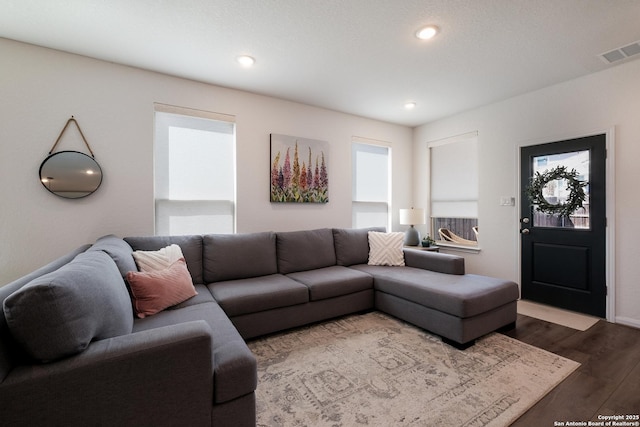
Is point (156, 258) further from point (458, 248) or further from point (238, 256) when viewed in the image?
point (458, 248)

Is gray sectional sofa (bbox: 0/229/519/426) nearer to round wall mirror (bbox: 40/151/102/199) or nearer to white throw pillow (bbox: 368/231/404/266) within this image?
round wall mirror (bbox: 40/151/102/199)

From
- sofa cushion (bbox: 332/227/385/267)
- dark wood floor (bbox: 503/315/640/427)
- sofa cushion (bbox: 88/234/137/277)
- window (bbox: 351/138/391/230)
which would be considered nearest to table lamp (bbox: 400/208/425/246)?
window (bbox: 351/138/391/230)

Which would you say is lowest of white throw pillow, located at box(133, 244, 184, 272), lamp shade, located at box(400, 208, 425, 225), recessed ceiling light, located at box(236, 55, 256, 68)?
white throw pillow, located at box(133, 244, 184, 272)

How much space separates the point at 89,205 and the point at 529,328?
4345 mm

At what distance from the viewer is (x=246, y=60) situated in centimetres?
262

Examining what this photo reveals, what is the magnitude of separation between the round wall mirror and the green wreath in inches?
185

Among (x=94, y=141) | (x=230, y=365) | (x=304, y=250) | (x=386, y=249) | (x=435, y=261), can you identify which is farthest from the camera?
(x=386, y=249)

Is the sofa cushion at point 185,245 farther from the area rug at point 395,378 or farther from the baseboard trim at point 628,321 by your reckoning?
the baseboard trim at point 628,321

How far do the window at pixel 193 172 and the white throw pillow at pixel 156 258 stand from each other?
2.23 feet

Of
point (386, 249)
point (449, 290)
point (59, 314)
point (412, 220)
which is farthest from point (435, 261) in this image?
point (59, 314)

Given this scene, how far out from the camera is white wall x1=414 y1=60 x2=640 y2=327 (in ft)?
8.82

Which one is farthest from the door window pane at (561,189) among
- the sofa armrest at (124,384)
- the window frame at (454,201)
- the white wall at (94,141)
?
the sofa armrest at (124,384)

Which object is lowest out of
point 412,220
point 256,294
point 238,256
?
point 256,294

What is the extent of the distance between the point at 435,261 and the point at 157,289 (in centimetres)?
276
